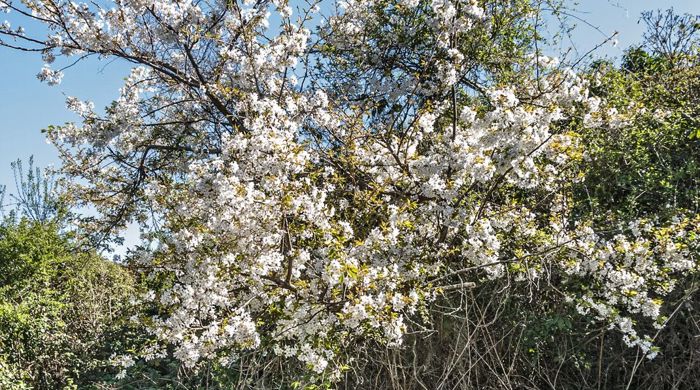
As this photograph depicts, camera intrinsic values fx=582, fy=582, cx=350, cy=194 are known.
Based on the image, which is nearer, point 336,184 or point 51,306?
point 336,184

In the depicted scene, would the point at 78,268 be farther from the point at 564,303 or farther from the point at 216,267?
the point at 564,303

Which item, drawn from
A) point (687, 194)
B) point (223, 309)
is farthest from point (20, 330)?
point (687, 194)

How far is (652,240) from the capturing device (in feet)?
12.9

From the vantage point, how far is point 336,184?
14.8ft

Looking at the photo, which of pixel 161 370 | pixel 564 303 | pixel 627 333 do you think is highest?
pixel 161 370

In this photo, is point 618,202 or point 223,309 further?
point 618,202

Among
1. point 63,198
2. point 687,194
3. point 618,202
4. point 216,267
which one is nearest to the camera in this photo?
point 216,267

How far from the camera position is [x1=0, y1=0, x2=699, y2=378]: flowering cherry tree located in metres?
3.50

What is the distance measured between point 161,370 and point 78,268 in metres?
2.27

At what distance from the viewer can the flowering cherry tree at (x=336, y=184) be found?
3.50m

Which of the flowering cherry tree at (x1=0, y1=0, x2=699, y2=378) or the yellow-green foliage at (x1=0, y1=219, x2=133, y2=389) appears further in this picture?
the yellow-green foliage at (x1=0, y1=219, x2=133, y2=389)

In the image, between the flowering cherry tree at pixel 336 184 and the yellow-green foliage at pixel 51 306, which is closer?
the flowering cherry tree at pixel 336 184

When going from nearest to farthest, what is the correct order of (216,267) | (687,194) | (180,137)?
(216,267), (687,194), (180,137)

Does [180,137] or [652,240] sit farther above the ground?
[180,137]
